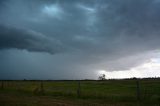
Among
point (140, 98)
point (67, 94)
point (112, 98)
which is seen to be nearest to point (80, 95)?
point (67, 94)

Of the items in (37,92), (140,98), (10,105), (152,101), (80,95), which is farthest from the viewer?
(37,92)

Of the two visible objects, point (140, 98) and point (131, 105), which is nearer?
point (131, 105)

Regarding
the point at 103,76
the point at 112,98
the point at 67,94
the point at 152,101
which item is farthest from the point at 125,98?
the point at 103,76

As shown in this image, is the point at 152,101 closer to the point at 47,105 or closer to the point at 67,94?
the point at 47,105

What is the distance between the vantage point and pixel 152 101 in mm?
19672

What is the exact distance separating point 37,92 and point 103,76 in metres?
77.7

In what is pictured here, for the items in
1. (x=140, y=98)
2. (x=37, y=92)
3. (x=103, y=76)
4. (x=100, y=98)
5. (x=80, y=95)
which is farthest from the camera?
(x=103, y=76)

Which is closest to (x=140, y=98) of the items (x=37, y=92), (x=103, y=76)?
(x=37, y=92)

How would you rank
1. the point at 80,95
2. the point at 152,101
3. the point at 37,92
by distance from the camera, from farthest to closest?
the point at 37,92, the point at 80,95, the point at 152,101

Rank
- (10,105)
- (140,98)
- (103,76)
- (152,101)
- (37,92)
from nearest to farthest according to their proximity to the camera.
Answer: (10,105), (152,101), (140,98), (37,92), (103,76)

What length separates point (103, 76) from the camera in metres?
108

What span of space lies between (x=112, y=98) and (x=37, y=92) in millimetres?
12813

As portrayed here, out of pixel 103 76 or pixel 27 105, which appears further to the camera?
pixel 103 76

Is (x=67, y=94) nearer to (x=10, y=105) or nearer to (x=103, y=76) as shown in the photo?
(x=10, y=105)
